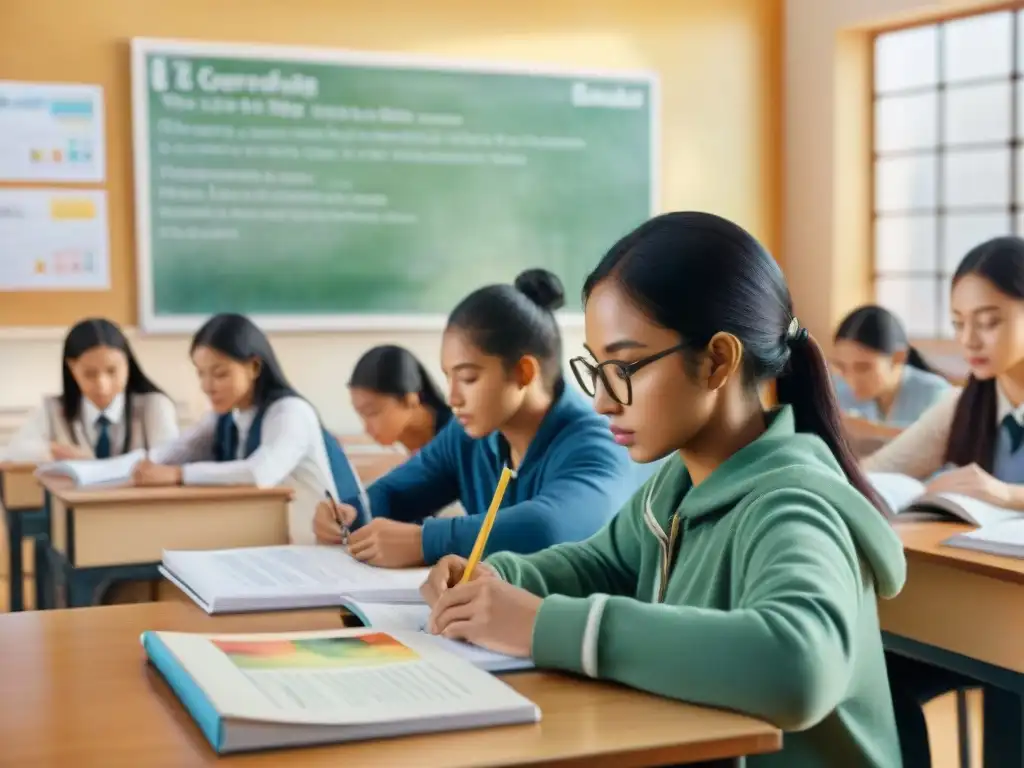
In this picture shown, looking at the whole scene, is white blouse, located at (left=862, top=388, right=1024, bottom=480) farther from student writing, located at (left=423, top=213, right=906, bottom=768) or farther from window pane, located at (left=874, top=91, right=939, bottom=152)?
window pane, located at (left=874, top=91, right=939, bottom=152)

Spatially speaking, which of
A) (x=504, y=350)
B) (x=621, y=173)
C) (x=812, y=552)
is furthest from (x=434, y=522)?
(x=621, y=173)

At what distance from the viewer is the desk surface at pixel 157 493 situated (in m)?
2.96

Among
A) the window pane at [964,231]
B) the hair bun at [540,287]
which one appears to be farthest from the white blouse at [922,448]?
the window pane at [964,231]

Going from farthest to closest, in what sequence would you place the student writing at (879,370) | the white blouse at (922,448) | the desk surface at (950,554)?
1. the student writing at (879,370)
2. the white blouse at (922,448)
3. the desk surface at (950,554)

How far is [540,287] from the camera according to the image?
2225 mm

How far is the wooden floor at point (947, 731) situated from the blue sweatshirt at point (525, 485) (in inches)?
48.7

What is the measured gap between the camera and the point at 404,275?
5.58m

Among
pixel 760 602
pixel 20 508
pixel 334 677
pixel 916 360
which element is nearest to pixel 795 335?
pixel 760 602

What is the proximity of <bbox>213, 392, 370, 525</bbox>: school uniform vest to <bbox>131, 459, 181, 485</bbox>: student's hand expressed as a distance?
32 cm

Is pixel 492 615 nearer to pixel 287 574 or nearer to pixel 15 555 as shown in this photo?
pixel 287 574

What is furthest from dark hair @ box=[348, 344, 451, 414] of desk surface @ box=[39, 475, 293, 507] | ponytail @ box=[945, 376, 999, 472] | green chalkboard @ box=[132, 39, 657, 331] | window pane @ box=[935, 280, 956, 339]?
window pane @ box=[935, 280, 956, 339]

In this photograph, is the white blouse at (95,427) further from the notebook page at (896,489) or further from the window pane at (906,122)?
the window pane at (906,122)

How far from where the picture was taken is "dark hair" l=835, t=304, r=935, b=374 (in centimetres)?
464

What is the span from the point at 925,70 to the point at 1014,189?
0.73 metres
